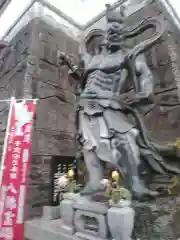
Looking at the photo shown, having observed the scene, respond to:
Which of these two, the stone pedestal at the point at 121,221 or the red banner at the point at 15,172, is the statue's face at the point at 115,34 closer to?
the red banner at the point at 15,172

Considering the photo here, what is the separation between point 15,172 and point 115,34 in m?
2.14

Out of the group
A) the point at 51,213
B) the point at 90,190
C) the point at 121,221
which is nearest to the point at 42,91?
the point at 51,213

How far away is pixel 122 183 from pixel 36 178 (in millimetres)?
1605

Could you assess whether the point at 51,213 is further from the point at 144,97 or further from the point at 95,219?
the point at 144,97

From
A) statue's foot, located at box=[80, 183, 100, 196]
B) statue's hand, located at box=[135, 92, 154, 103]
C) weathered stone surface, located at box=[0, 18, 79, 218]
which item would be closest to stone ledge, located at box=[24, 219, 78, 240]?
statue's foot, located at box=[80, 183, 100, 196]

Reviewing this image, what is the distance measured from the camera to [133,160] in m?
2.09

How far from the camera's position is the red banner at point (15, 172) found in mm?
2180

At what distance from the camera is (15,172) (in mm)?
2393

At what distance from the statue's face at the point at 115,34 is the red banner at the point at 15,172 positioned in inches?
54.8

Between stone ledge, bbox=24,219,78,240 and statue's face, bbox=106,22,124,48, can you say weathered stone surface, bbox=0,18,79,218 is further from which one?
statue's face, bbox=106,22,124,48

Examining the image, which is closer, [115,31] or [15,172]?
[15,172]

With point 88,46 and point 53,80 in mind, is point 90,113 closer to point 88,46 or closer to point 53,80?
point 88,46

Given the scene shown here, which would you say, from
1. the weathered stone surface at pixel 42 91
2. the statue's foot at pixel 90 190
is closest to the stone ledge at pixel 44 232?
the statue's foot at pixel 90 190

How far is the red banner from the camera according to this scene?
2.18 m
